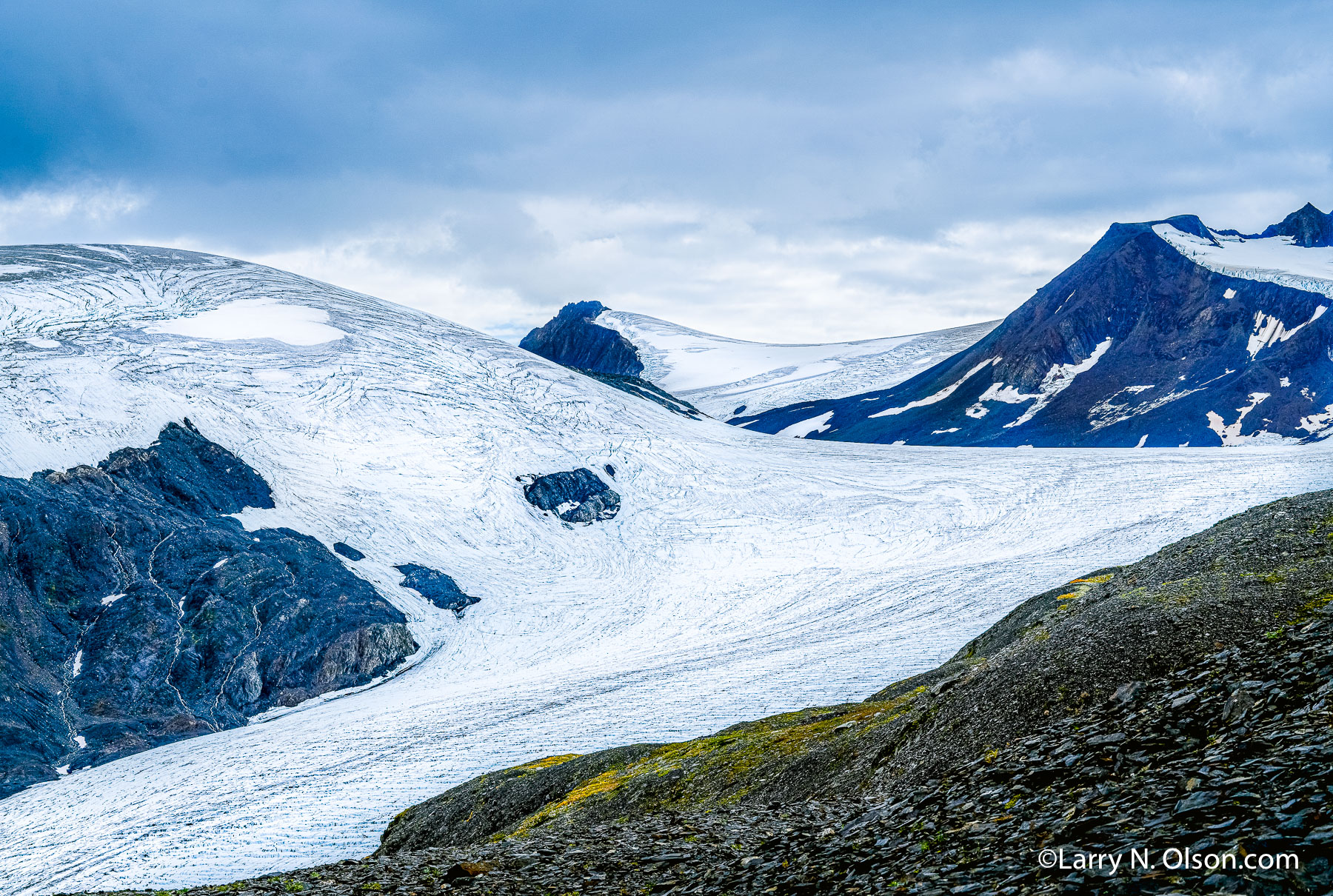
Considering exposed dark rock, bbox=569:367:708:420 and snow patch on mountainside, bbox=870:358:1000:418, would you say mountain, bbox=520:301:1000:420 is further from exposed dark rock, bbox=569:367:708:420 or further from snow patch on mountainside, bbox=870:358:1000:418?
exposed dark rock, bbox=569:367:708:420

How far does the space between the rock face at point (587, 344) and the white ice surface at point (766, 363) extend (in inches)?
102

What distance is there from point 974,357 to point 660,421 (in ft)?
249

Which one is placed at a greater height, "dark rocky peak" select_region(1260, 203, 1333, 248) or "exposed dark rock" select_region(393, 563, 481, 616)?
"dark rocky peak" select_region(1260, 203, 1333, 248)

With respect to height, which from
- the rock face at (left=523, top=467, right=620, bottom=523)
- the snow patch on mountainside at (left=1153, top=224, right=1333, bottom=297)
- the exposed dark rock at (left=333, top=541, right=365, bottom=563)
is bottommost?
the exposed dark rock at (left=333, top=541, right=365, bottom=563)

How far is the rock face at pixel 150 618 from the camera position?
34.6 metres

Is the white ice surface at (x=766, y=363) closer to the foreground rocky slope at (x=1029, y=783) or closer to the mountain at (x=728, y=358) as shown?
the mountain at (x=728, y=358)

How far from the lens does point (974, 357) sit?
132m

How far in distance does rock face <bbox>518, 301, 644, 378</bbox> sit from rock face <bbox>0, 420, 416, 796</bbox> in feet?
423

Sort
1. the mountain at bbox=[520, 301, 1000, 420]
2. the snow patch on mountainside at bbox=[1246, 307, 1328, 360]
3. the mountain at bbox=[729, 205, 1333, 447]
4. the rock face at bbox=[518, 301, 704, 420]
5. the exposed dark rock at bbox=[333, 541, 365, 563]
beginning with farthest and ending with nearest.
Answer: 1. the rock face at bbox=[518, 301, 704, 420]
2. the mountain at bbox=[520, 301, 1000, 420]
3. the snow patch on mountainside at bbox=[1246, 307, 1328, 360]
4. the mountain at bbox=[729, 205, 1333, 447]
5. the exposed dark rock at bbox=[333, 541, 365, 563]

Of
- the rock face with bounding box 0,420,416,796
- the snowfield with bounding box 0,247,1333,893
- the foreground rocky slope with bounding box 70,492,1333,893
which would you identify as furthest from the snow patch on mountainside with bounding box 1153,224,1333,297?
the rock face with bounding box 0,420,416,796

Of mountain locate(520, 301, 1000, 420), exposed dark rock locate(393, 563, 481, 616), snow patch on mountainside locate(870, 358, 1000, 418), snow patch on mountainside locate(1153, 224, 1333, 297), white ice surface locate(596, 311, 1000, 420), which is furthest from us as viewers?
mountain locate(520, 301, 1000, 420)

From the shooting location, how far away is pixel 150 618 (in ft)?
129

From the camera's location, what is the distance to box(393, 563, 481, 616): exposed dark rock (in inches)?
1886

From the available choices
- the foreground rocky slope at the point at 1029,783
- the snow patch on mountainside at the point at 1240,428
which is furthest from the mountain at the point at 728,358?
the foreground rocky slope at the point at 1029,783
